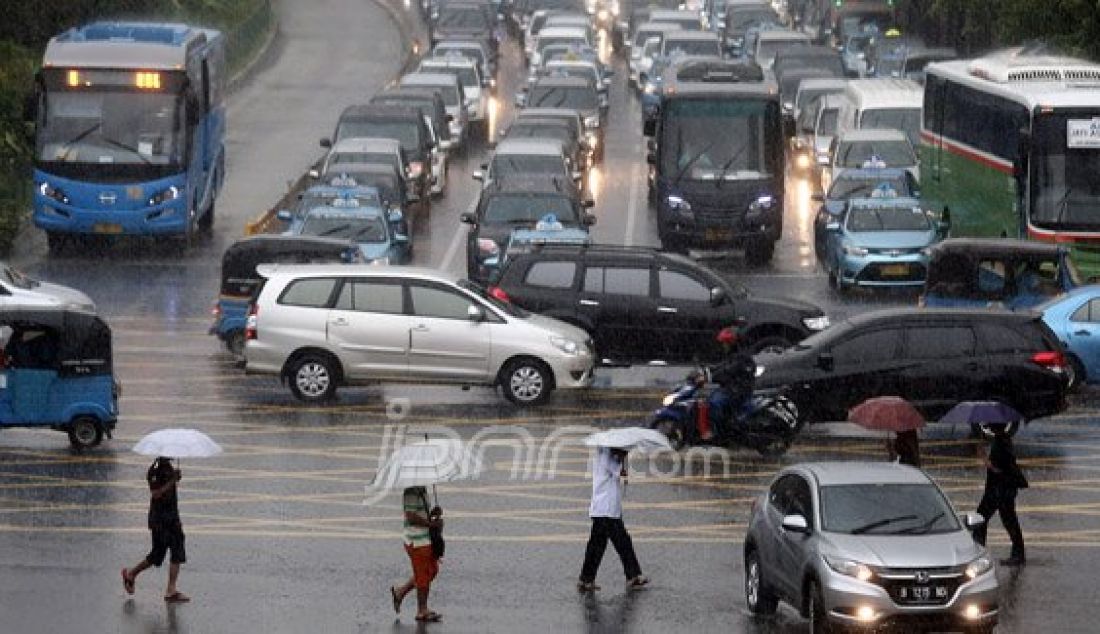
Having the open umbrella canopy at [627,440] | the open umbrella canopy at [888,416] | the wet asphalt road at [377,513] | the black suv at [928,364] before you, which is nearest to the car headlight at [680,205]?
the wet asphalt road at [377,513]

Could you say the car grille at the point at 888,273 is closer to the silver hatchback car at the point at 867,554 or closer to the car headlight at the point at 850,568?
the silver hatchback car at the point at 867,554

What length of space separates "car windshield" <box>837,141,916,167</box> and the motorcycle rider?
20.8 m

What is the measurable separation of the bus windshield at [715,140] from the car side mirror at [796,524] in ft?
82.8

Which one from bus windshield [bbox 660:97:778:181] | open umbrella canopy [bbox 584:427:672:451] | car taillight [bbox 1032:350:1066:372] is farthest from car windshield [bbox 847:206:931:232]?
open umbrella canopy [bbox 584:427:672:451]

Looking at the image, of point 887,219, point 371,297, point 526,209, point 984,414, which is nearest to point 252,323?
point 371,297

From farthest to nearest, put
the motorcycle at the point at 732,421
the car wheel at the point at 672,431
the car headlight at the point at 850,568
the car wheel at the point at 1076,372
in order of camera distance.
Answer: the car wheel at the point at 1076,372
the car wheel at the point at 672,431
the motorcycle at the point at 732,421
the car headlight at the point at 850,568

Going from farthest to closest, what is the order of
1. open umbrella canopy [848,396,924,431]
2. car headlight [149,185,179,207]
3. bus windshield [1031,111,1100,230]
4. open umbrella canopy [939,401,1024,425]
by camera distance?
car headlight [149,185,179,207] → bus windshield [1031,111,1100,230] → open umbrella canopy [848,396,924,431] → open umbrella canopy [939,401,1024,425]

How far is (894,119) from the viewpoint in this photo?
5331cm

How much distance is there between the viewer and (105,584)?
22328 millimetres

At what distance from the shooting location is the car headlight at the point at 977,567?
19.6 metres

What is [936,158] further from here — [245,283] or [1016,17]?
[245,283]

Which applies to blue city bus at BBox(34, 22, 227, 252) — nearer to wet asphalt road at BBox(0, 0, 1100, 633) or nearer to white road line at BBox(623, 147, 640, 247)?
wet asphalt road at BBox(0, 0, 1100, 633)

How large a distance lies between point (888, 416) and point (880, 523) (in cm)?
381

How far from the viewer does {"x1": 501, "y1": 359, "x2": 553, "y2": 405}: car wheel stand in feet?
103
